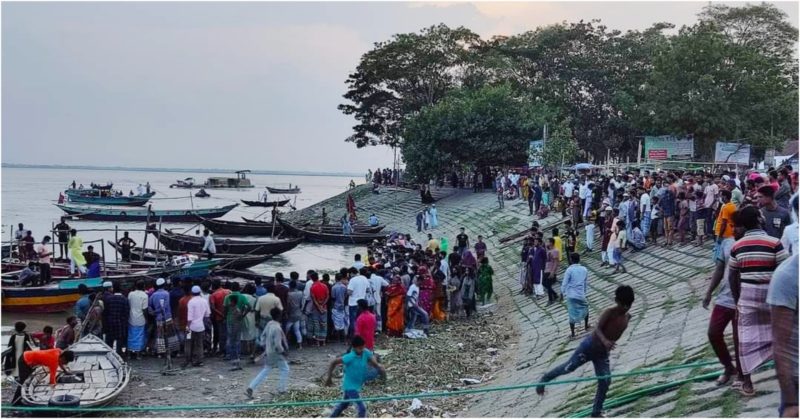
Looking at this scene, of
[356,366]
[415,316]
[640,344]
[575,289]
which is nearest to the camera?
[356,366]

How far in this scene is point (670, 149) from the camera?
3578 cm

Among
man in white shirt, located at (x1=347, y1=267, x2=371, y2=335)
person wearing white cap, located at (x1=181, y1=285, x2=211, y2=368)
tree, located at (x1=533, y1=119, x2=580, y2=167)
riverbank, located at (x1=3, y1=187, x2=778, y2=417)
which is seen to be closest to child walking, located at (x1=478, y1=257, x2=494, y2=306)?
riverbank, located at (x1=3, y1=187, x2=778, y2=417)

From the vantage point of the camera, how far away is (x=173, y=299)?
12.8m

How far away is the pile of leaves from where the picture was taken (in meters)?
10.3

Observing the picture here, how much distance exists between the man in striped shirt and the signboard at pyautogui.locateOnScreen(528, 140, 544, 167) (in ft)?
101

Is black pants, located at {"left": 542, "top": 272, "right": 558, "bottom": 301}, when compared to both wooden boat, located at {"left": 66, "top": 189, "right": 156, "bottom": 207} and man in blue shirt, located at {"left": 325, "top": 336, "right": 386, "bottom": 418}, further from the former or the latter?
wooden boat, located at {"left": 66, "top": 189, "right": 156, "bottom": 207}

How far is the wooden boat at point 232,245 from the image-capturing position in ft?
100.0

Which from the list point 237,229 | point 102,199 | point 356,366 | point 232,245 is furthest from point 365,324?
point 102,199

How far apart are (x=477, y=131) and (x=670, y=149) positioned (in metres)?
10.6

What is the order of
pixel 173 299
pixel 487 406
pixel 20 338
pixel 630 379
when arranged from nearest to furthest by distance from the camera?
pixel 630 379 < pixel 487 406 < pixel 20 338 < pixel 173 299

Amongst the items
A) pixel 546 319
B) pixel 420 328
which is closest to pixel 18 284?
pixel 420 328

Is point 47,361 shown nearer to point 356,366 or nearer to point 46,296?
point 356,366

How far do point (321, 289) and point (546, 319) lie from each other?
4.50 metres

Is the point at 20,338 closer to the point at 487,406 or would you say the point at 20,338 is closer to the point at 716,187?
the point at 487,406
